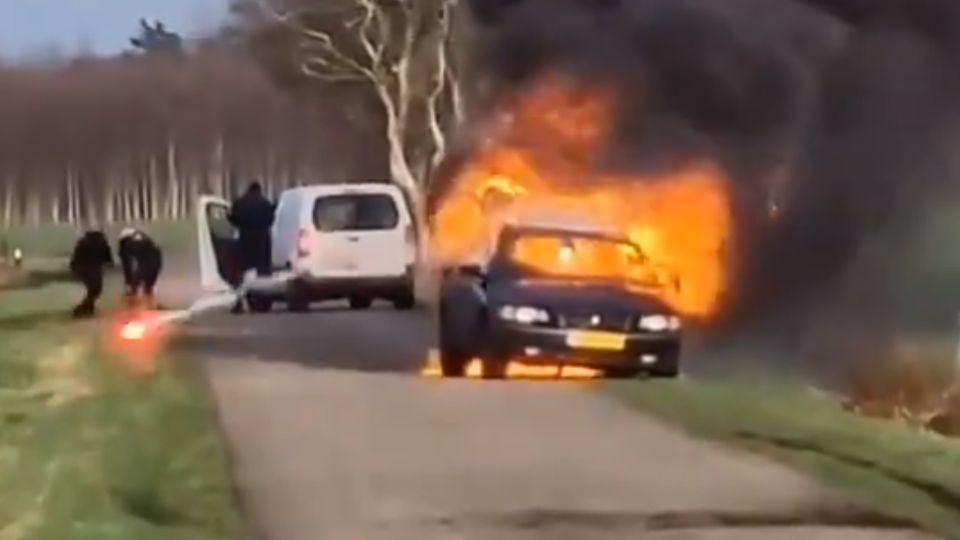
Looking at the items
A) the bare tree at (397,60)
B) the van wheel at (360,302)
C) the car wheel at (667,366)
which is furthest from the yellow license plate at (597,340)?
the bare tree at (397,60)

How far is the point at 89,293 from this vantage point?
14.7m

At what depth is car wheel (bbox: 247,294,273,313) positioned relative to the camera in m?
15.5

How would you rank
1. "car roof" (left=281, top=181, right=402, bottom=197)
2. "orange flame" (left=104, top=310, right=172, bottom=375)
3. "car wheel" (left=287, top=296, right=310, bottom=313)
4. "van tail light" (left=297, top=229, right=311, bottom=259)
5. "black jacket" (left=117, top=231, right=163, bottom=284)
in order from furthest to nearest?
"van tail light" (left=297, top=229, right=311, bottom=259) → "car roof" (left=281, top=181, right=402, bottom=197) → "car wheel" (left=287, top=296, right=310, bottom=313) → "black jacket" (left=117, top=231, right=163, bottom=284) → "orange flame" (left=104, top=310, right=172, bottom=375)

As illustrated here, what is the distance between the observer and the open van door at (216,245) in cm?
1481

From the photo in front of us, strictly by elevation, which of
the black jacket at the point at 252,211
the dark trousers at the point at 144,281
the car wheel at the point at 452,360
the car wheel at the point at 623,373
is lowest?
the car wheel at the point at 623,373

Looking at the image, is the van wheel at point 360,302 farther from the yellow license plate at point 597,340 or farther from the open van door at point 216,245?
the yellow license plate at point 597,340

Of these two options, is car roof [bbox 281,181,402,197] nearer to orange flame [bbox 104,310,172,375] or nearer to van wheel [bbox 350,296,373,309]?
van wheel [bbox 350,296,373,309]

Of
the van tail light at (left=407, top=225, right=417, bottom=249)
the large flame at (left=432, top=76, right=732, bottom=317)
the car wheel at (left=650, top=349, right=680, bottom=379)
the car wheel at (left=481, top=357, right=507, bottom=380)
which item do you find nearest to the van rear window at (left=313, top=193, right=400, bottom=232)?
the van tail light at (left=407, top=225, right=417, bottom=249)

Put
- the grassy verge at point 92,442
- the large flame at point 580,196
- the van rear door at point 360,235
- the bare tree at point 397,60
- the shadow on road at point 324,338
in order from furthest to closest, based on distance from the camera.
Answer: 1. the bare tree at point 397,60
2. the van rear door at point 360,235
3. the large flame at point 580,196
4. the shadow on road at point 324,338
5. the grassy verge at point 92,442

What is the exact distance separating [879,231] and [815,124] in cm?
114

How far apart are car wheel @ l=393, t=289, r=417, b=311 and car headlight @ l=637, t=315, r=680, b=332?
171 centimetres

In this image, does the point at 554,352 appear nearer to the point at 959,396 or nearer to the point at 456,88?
the point at 959,396

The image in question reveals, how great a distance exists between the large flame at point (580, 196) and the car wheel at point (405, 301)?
45cm

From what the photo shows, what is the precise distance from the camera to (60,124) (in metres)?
14.2
